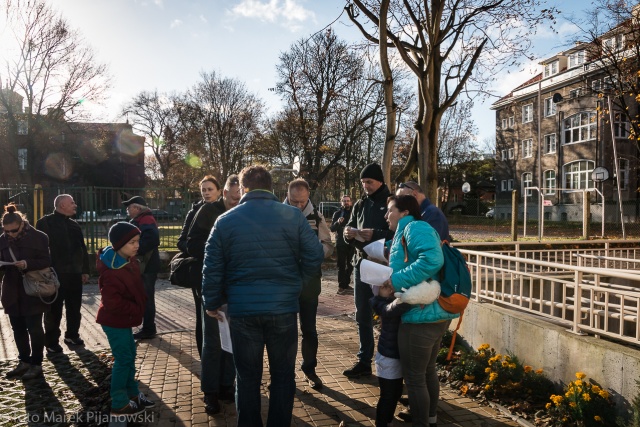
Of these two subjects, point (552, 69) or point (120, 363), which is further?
point (552, 69)

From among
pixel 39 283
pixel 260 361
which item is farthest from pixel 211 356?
pixel 39 283

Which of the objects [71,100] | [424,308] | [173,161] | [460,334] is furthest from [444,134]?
[424,308]

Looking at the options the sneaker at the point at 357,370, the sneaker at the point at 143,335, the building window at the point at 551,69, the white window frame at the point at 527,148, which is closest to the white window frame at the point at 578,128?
the white window frame at the point at 527,148

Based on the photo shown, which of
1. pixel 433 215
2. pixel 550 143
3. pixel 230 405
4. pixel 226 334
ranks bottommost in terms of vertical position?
pixel 230 405

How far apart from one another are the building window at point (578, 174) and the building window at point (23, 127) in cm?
3830

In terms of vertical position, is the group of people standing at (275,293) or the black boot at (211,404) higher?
the group of people standing at (275,293)

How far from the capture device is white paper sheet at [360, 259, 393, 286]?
3.57 metres

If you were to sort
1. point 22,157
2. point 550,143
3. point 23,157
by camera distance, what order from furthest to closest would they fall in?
point 550,143
point 23,157
point 22,157

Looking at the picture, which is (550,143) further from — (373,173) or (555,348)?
(373,173)

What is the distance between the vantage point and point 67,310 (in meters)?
6.55

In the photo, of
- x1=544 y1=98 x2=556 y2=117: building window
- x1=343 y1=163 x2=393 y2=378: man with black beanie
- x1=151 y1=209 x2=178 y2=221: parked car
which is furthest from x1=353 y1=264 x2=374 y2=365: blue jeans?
x1=544 y1=98 x2=556 y2=117: building window

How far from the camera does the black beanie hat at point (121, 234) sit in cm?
426

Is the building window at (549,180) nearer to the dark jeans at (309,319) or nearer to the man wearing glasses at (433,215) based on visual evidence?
the man wearing glasses at (433,215)

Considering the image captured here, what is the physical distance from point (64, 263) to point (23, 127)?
2907 cm
